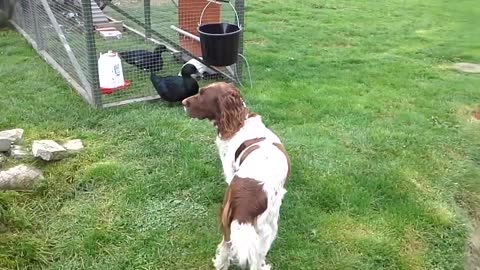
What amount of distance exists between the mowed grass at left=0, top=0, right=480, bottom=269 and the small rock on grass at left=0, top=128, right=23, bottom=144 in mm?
194

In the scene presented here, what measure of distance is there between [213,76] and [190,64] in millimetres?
394

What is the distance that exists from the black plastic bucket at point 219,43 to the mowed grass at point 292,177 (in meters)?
0.51

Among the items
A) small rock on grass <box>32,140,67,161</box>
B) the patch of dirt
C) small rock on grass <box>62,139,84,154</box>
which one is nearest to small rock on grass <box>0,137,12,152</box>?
small rock on grass <box>32,140,67,161</box>

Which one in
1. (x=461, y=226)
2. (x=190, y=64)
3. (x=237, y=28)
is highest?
(x=237, y=28)

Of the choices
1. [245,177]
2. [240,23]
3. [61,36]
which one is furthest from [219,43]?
[245,177]

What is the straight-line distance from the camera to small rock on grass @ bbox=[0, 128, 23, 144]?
3582 mm

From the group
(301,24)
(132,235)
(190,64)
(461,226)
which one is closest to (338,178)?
(461,226)

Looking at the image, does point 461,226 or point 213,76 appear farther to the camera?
point 213,76

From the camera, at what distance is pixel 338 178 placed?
3.37m

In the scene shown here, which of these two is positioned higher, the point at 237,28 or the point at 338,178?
the point at 237,28

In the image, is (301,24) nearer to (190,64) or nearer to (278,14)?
(278,14)

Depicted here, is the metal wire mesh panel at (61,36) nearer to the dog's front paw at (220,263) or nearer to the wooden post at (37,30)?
the wooden post at (37,30)

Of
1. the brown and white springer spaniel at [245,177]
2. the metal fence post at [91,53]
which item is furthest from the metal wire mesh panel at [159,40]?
the brown and white springer spaniel at [245,177]

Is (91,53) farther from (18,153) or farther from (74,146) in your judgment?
(18,153)
